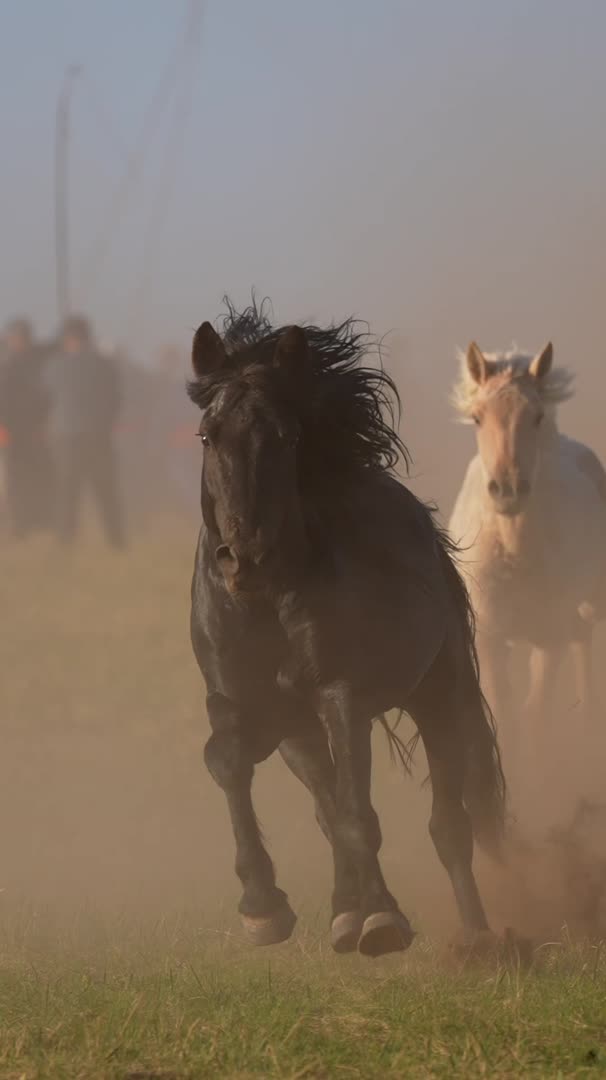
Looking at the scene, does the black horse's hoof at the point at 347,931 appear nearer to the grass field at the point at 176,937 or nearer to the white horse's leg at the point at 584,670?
the grass field at the point at 176,937

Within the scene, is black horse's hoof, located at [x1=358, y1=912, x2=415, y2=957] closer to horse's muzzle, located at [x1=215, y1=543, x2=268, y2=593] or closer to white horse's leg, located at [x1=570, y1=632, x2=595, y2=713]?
horse's muzzle, located at [x1=215, y1=543, x2=268, y2=593]

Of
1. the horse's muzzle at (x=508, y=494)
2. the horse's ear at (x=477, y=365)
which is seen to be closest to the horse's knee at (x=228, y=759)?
the horse's muzzle at (x=508, y=494)

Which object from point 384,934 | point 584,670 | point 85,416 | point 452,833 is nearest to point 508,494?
point 584,670

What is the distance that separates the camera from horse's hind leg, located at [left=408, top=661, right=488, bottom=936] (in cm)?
762

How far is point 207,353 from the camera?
6.98 m

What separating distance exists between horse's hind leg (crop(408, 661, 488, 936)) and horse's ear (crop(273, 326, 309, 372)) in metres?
1.55

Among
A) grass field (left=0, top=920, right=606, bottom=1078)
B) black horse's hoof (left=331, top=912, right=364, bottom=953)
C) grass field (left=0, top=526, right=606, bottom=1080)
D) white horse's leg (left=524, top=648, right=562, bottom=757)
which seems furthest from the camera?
white horse's leg (left=524, top=648, right=562, bottom=757)

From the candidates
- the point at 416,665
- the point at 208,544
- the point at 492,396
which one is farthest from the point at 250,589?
the point at 492,396

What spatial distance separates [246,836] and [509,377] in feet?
20.5

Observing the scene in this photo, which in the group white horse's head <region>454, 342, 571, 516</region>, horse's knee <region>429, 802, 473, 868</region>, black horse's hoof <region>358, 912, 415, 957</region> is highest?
white horse's head <region>454, 342, 571, 516</region>

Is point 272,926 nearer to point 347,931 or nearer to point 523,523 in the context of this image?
point 347,931

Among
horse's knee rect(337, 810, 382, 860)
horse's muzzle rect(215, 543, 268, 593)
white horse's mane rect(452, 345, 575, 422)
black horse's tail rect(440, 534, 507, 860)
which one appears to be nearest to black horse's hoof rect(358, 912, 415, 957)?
horse's knee rect(337, 810, 382, 860)

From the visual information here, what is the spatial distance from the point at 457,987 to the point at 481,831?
2313 mm

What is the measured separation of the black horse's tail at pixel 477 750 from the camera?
321 inches
